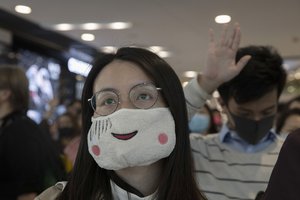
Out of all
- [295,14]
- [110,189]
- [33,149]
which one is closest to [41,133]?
[33,149]

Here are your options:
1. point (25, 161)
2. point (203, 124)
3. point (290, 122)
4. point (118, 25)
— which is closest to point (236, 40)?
point (25, 161)

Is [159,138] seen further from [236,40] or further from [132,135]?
[236,40]

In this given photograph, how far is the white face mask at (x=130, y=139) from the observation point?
957mm

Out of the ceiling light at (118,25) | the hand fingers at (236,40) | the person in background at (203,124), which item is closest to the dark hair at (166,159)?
the hand fingers at (236,40)

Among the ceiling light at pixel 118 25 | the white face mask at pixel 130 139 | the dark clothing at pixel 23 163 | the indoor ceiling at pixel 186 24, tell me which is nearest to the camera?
the white face mask at pixel 130 139

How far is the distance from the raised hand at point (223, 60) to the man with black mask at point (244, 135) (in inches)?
1.9

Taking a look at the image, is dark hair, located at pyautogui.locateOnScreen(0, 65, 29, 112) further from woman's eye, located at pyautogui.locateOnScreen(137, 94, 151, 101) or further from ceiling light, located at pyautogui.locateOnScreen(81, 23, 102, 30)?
ceiling light, located at pyautogui.locateOnScreen(81, 23, 102, 30)

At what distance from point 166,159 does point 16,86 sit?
135 cm

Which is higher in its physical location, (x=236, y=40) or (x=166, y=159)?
(x=236, y=40)

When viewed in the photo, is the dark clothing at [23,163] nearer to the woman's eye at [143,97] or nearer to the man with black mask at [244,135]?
the man with black mask at [244,135]

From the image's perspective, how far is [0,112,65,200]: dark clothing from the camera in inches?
74.8

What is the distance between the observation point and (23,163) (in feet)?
6.24

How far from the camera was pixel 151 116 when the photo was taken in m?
0.99

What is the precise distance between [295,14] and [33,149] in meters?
2.92
